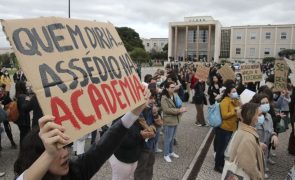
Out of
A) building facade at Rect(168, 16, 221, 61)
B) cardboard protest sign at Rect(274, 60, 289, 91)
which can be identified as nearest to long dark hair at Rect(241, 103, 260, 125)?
cardboard protest sign at Rect(274, 60, 289, 91)

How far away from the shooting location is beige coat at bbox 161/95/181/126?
6.43m

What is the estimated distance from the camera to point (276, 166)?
628 centimetres

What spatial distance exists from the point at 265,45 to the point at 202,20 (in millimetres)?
Result: 20187

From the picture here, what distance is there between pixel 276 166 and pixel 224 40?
3507 inches

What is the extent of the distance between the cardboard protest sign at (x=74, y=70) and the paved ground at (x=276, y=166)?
399cm

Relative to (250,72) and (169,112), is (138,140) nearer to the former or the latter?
(169,112)

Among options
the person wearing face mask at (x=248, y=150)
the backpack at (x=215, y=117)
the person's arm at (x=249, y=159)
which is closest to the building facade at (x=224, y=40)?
the backpack at (x=215, y=117)

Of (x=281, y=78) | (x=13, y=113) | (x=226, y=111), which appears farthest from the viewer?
(x=281, y=78)

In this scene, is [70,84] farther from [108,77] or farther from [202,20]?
[202,20]

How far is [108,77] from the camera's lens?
80.0 inches

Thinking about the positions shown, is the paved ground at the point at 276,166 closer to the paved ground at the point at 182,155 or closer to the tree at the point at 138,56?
the paved ground at the point at 182,155

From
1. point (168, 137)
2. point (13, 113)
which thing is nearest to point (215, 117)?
point (168, 137)

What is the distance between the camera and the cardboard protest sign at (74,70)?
1480mm

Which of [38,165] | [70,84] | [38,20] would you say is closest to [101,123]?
[70,84]
